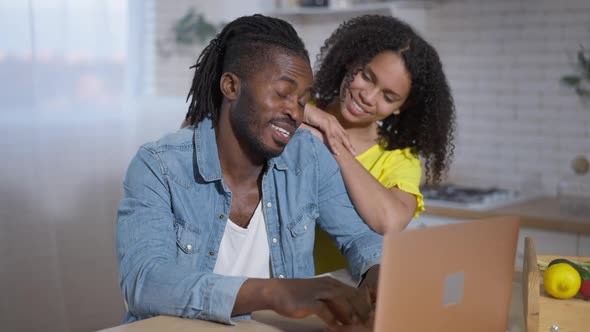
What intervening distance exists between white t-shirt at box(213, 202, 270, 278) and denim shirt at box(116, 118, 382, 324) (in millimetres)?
18

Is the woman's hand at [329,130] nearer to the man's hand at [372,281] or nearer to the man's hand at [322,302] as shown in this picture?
the man's hand at [372,281]

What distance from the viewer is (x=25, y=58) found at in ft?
9.02

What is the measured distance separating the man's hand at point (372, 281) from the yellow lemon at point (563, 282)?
13.5 inches

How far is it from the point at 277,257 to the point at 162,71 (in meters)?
1.94

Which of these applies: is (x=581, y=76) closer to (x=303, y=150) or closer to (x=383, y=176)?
(x=383, y=176)

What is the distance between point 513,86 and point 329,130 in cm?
213

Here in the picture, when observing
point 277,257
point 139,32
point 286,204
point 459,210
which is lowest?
point 459,210

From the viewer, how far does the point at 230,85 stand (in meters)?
1.80

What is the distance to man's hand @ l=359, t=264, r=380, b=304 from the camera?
1569 millimetres

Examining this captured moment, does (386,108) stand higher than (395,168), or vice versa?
(386,108)

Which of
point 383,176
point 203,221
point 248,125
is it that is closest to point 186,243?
point 203,221

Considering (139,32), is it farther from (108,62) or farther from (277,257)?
(277,257)

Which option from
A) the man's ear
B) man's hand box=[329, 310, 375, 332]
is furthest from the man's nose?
man's hand box=[329, 310, 375, 332]

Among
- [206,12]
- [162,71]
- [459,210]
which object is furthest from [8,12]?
[459,210]
